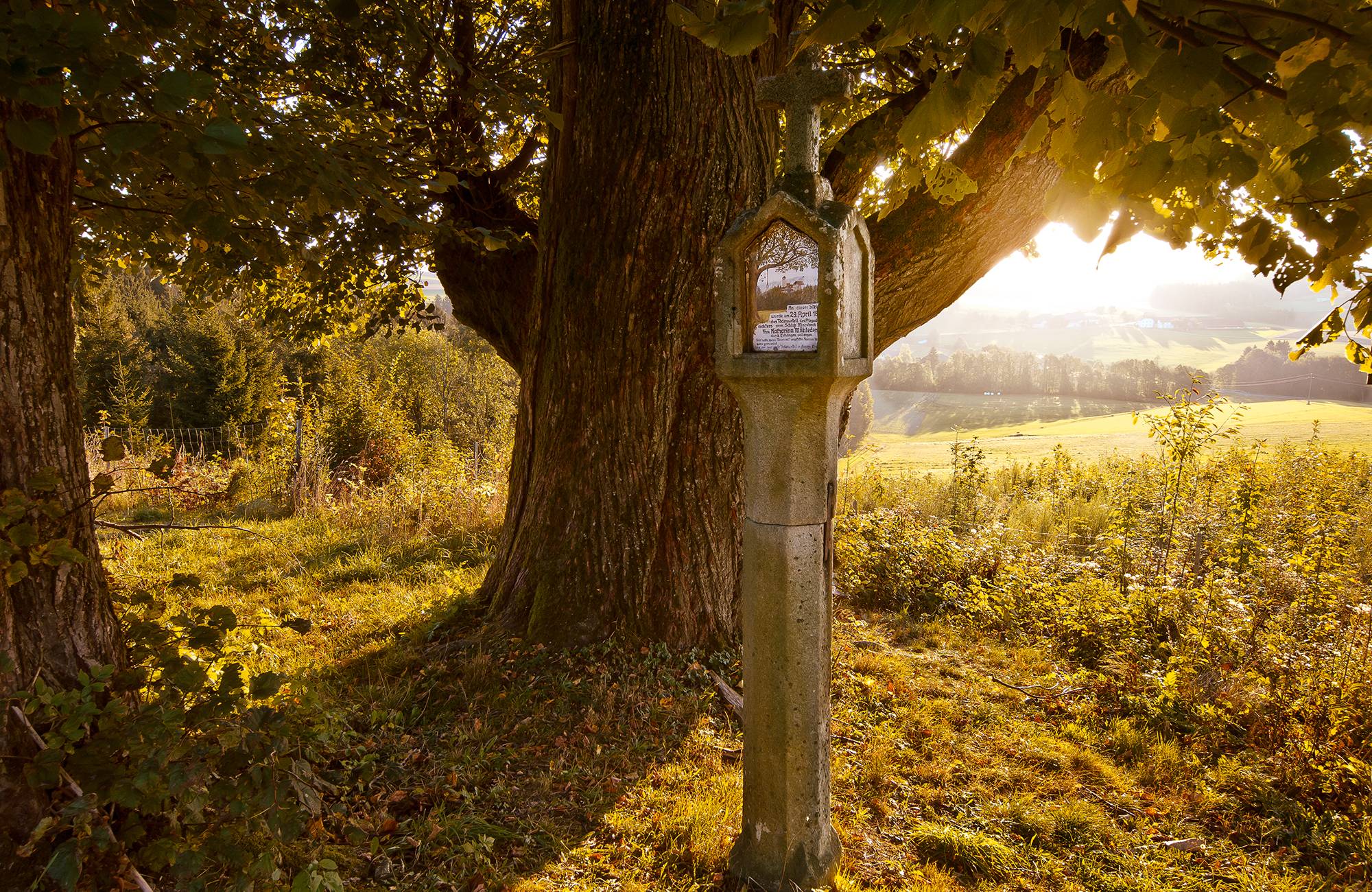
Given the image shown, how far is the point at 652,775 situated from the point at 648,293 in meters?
2.55

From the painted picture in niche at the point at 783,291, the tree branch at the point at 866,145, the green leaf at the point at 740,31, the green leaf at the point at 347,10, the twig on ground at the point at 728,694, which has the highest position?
the tree branch at the point at 866,145

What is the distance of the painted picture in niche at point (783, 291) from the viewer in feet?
7.39

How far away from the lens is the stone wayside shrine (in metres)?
2.25

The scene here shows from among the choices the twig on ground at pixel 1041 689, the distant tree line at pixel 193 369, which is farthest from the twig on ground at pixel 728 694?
the distant tree line at pixel 193 369

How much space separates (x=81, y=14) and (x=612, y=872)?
3181 mm

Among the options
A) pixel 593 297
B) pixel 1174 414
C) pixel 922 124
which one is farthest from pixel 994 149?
pixel 1174 414

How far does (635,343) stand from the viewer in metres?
3.96

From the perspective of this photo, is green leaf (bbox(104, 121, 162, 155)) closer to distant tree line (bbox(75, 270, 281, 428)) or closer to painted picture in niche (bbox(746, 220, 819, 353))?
painted picture in niche (bbox(746, 220, 819, 353))

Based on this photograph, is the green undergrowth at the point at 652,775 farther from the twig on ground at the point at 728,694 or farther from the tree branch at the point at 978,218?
the tree branch at the point at 978,218

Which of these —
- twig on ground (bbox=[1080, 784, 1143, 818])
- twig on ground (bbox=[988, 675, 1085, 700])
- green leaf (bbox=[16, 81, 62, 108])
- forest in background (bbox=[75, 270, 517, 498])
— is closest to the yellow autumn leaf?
green leaf (bbox=[16, 81, 62, 108])

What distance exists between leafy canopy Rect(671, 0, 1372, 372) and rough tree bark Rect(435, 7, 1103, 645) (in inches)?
79.3

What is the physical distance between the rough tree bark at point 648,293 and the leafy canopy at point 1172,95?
2.02m

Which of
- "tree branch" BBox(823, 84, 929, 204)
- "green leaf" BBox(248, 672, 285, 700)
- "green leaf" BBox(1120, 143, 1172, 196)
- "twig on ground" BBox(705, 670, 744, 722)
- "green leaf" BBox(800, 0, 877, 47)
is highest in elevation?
"tree branch" BBox(823, 84, 929, 204)

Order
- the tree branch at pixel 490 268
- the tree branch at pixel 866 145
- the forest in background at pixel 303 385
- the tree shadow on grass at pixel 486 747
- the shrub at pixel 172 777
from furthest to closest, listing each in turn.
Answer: the forest in background at pixel 303 385 → the tree branch at pixel 490 268 → the tree branch at pixel 866 145 → the tree shadow on grass at pixel 486 747 → the shrub at pixel 172 777
